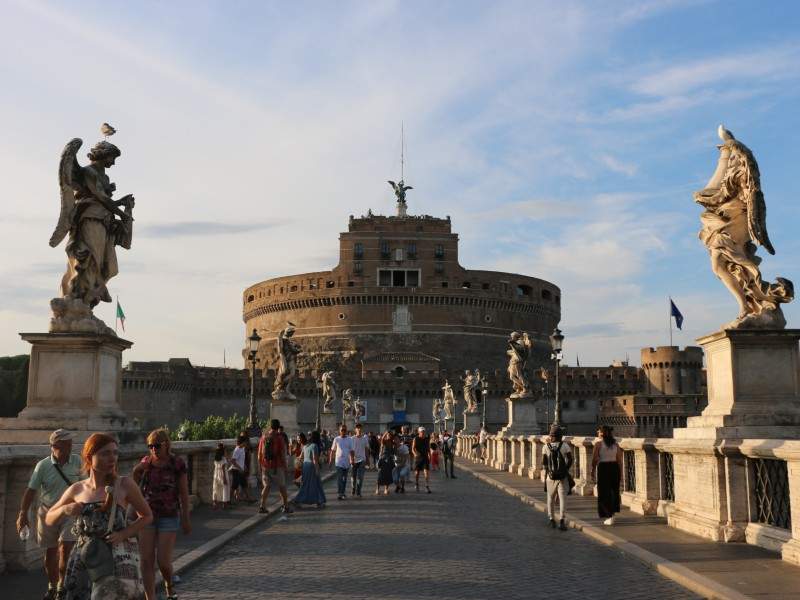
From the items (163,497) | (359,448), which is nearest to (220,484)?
(359,448)

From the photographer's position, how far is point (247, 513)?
13742 millimetres

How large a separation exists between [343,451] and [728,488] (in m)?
9.67

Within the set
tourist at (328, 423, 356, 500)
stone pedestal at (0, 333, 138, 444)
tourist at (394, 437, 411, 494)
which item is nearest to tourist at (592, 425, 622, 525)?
stone pedestal at (0, 333, 138, 444)

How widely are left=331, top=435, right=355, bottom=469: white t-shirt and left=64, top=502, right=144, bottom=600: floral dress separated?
12731 millimetres

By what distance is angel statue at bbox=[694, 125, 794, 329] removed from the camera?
9754 mm

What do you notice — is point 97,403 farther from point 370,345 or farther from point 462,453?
point 370,345

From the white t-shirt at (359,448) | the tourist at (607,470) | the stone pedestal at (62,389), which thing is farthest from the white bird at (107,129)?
the white t-shirt at (359,448)

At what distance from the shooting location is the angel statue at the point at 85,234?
914 cm

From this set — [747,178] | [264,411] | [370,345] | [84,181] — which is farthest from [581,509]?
[370,345]

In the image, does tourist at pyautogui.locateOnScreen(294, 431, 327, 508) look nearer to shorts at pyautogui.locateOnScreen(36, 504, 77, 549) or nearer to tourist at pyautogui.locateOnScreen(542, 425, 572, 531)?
tourist at pyautogui.locateOnScreen(542, 425, 572, 531)

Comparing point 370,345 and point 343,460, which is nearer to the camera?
point 343,460

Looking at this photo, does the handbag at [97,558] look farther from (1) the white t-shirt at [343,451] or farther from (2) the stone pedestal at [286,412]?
(2) the stone pedestal at [286,412]

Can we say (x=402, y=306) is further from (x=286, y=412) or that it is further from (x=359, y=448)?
(x=359, y=448)

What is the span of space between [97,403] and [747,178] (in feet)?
25.1
